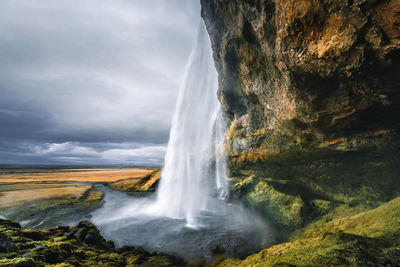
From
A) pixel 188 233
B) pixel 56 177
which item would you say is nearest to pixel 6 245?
pixel 188 233

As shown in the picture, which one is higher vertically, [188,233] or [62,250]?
[62,250]

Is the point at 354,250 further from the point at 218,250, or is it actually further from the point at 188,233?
the point at 188,233

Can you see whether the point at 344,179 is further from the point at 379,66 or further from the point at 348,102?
the point at 379,66

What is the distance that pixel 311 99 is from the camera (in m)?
9.39

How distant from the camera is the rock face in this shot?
6.23 m

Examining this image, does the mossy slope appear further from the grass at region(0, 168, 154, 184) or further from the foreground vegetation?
the grass at region(0, 168, 154, 184)

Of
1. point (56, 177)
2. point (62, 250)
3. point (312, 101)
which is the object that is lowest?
point (56, 177)

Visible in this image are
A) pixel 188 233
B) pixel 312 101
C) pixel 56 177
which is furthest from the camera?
pixel 56 177

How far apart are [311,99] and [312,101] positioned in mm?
168

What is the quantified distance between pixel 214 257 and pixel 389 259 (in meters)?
7.37

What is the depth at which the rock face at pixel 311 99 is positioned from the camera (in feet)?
20.4

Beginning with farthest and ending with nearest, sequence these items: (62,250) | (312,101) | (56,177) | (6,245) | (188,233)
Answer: (56,177), (188,233), (312,101), (62,250), (6,245)

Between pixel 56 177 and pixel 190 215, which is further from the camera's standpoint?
pixel 56 177

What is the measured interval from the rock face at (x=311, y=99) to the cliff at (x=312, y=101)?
41 millimetres
